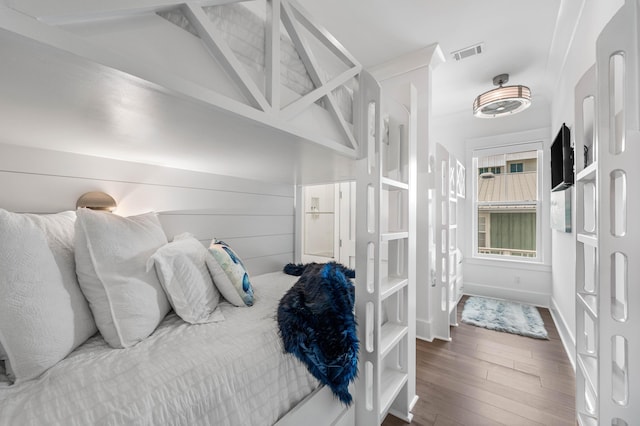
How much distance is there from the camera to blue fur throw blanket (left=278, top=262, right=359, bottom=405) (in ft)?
3.48

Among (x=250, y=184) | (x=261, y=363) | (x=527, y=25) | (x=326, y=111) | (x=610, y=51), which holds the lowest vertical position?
(x=261, y=363)

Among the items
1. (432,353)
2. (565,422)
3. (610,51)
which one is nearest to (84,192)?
(610,51)

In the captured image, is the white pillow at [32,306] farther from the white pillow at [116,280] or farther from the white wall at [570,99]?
the white wall at [570,99]

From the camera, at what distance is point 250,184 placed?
241 centimetres

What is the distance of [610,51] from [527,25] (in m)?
1.81

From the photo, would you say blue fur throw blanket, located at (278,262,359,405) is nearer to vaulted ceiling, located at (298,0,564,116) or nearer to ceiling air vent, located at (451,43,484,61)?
vaulted ceiling, located at (298,0,564,116)

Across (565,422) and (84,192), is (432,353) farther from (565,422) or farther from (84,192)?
(84,192)

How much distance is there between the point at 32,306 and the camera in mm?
741

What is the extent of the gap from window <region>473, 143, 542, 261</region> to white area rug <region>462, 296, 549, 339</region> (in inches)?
29.2

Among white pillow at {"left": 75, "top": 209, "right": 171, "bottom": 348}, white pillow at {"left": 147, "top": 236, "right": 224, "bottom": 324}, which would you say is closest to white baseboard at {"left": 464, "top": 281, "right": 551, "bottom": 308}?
white pillow at {"left": 147, "top": 236, "right": 224, "bottom": 324}

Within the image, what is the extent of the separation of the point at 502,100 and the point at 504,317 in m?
2.43

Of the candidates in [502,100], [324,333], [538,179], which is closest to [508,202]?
[538,179]

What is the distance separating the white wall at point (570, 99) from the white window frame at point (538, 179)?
0.87 feet

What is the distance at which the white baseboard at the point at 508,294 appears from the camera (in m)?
3.62
